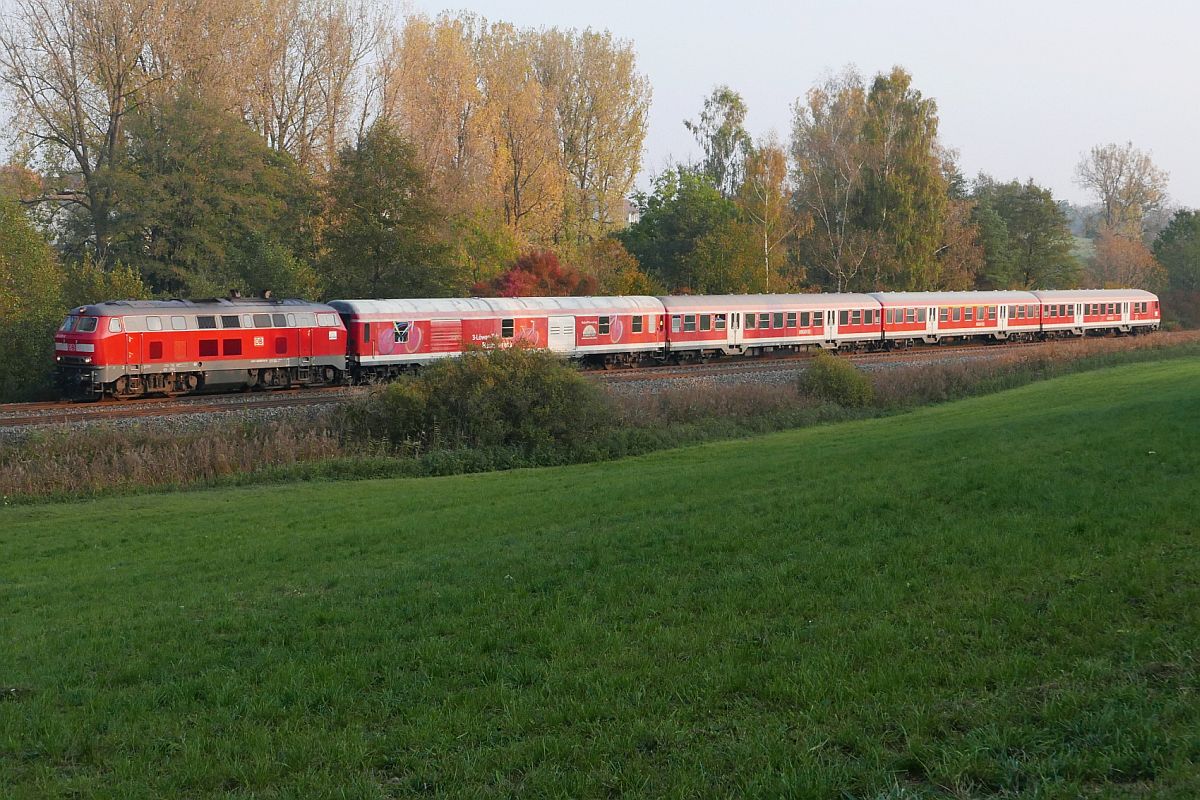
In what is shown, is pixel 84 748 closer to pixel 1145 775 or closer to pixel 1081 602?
pixel 1145 775

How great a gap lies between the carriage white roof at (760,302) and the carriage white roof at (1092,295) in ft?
50.3

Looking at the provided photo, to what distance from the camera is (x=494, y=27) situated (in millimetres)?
68562

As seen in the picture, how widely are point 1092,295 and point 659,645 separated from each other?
212 ft

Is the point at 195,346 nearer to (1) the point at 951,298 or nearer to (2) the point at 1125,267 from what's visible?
(1) the point at 951,298

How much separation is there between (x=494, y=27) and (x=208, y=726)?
67154mm

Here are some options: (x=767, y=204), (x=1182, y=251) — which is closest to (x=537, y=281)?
(x=767, y=204)

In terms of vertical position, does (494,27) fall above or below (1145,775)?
above

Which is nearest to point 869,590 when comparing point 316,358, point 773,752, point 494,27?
point 773,752

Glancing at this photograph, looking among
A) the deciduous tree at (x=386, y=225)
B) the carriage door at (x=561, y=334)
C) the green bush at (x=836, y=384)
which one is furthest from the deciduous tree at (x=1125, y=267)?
the green bush at (x=836, y=384)

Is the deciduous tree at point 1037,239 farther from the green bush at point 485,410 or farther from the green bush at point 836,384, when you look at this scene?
the green bush at point 485,410

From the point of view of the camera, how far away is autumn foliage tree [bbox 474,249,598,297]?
51.0 m

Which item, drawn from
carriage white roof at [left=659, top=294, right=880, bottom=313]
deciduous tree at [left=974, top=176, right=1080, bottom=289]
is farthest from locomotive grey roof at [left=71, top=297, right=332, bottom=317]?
deciduous tree at [left=974, top=176, right=1080, bottom=289]

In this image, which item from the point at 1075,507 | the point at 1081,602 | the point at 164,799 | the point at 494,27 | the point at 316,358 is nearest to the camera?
the point at 164,799

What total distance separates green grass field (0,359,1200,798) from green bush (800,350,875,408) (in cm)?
1778
